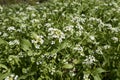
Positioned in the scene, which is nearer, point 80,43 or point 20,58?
point 20,58

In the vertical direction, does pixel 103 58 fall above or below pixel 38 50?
below

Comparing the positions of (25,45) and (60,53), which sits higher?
(25,45)

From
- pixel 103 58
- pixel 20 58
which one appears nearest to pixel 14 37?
pixel 20 58

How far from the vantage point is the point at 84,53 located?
5.30 meters

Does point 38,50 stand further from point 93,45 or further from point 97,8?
point 97,8

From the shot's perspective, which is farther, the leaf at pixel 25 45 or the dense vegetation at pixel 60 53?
the leaf at pixel 25 45

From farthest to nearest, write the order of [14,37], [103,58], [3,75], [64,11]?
[64,11] → [14,37] → [103,58] → [3,75]

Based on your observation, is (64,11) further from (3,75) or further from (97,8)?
(3,75)

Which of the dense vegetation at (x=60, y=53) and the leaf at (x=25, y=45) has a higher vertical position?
the leaf at (x=25, y=45)

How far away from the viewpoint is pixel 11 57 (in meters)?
4.73

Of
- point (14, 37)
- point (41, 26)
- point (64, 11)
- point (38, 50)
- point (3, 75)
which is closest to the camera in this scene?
point (3, 75)

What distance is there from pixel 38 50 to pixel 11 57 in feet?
1.46

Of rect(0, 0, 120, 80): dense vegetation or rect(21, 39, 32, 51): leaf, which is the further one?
rect(21, 39, 32, 51): leaf

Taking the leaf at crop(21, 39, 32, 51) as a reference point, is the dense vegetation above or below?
below
